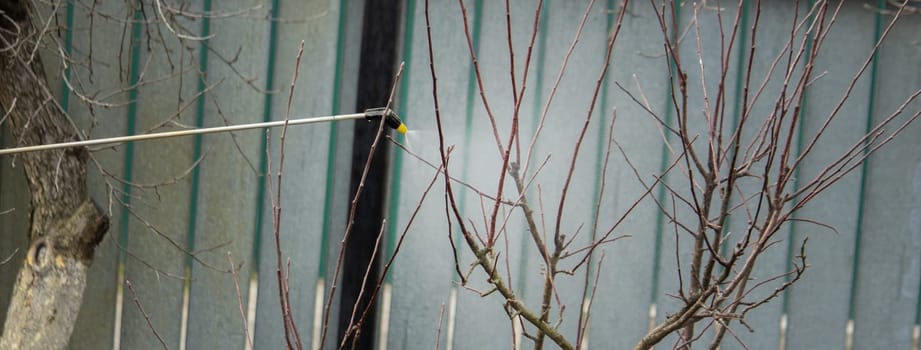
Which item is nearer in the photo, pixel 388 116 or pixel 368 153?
pixel 388 116

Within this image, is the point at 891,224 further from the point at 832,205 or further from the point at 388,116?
the point at 388,116

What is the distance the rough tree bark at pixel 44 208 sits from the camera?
2385 mm

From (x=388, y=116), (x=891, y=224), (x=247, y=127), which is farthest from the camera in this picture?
(x=891, y=224)

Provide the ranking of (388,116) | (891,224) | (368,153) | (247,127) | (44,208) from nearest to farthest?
(247,127)
(388,116)
(44,208)
(368,153)
(891,224)

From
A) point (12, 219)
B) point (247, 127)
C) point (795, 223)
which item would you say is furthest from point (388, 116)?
point (12, 219)

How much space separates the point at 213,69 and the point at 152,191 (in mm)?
366

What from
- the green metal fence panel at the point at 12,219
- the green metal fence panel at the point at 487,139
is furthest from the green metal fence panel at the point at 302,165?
the green metal fence panel at the point at 12,219

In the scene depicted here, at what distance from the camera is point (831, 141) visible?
2785 mm

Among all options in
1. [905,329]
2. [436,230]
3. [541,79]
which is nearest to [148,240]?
[436,230]

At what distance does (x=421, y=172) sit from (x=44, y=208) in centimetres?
93

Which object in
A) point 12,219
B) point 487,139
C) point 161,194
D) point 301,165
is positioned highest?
point 487,139

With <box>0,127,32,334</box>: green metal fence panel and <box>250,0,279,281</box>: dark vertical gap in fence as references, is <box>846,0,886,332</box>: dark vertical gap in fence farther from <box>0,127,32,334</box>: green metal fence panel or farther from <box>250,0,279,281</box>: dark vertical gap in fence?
<box>0,127,32,334</box>: green metal fence panel

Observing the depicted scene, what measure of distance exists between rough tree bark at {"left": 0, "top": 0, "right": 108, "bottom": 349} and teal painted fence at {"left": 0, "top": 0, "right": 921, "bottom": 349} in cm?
26

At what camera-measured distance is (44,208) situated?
8.04 feet
